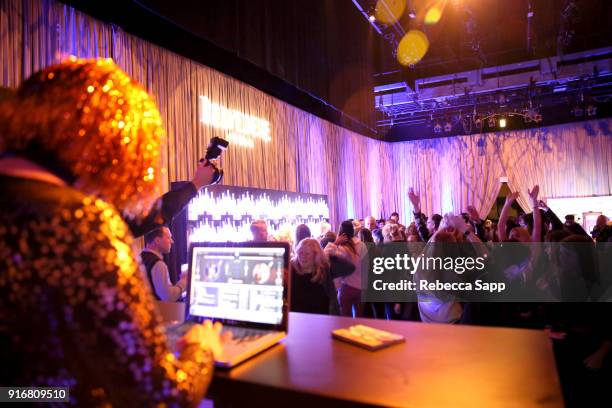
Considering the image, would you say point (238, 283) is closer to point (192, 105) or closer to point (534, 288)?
point (534, 288)

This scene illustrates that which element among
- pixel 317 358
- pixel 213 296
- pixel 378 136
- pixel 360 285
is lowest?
pixel 360 285

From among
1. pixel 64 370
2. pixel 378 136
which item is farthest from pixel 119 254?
pixel 378 136

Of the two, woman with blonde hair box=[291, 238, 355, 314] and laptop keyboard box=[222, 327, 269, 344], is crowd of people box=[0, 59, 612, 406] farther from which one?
woman with blonde hair box=[291, 238, 355, 314]

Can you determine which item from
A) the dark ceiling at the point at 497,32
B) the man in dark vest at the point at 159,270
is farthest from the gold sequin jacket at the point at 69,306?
the dark ceiling at the point at 497,32

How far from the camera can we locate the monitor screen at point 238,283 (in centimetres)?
137

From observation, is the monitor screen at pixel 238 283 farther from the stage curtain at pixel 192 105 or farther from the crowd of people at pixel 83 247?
the stage curtain at pixel 192 105

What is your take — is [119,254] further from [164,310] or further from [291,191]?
[291,191]

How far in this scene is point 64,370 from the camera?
0.68 metres

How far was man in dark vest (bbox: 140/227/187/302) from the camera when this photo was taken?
10.8 feet

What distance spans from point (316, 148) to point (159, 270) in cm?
623

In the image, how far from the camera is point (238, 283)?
1.44 meters

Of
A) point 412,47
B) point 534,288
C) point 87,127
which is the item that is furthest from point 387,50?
point 87,127

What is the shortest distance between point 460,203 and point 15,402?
13532 millimetres

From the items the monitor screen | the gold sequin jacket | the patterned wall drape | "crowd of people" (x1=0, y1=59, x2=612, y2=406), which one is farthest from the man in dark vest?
the gold sequin jacket
